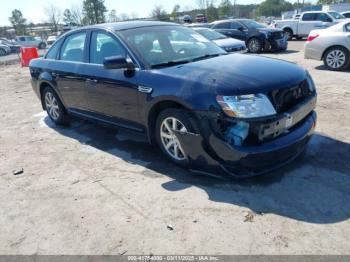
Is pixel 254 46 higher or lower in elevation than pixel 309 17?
lower

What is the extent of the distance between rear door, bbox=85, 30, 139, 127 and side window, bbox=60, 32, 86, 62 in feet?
0.97

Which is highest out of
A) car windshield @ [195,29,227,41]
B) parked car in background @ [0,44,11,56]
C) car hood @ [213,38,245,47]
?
car windshield @ [195,29,227,41]

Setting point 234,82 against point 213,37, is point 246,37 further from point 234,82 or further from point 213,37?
point 234,82

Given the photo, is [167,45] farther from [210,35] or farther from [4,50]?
[4,50]

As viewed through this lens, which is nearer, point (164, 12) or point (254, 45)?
point (254, 45)

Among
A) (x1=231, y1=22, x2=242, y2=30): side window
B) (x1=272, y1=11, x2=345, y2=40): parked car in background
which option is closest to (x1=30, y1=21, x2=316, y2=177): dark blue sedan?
(x1=231, y1=22, x2=242, y2=30): side window

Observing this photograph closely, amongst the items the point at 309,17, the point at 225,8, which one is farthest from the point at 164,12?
the point at 309,17

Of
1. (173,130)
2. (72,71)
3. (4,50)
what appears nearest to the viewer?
(173,130)

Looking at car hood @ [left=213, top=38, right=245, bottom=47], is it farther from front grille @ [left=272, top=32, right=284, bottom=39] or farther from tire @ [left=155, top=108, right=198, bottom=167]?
tire @ [left=155, top=108, right=198, bottom=167]

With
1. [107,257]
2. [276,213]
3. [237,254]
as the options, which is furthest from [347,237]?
[107,257]

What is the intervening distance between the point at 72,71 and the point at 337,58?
7353 millimetres

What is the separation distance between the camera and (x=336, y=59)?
30.3ft

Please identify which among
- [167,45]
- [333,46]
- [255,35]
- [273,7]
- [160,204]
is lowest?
[160,204]

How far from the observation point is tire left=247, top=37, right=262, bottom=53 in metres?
14.5
